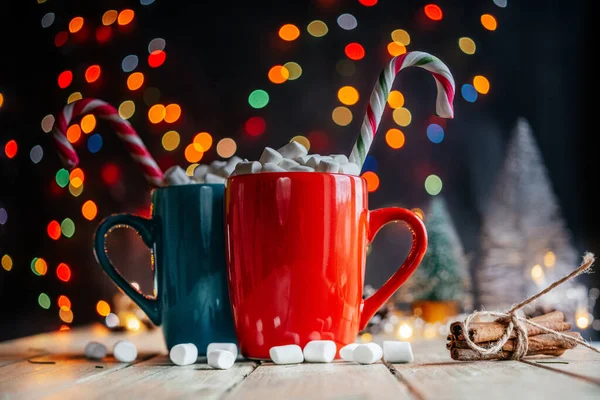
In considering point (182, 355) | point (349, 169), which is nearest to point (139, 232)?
point (182, 355)

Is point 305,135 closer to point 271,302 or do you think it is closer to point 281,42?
point 281,42

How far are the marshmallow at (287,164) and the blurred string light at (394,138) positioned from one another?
4.77 feet

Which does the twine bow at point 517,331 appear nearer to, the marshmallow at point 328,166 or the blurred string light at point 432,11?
the marshmallow at point 328,166

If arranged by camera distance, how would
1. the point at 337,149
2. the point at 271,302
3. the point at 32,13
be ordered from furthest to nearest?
1. the point at 32,13
2. the point at 337,149
3. the point at 271,302

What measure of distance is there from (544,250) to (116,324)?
5.18ft

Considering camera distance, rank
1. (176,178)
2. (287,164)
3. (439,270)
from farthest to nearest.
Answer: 1. (439,270)
2. (176,178)
3. (287,164)

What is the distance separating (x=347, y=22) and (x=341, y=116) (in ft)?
1.16

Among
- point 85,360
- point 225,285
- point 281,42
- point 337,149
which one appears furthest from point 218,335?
point 281,42

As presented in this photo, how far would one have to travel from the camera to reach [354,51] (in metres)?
2.24

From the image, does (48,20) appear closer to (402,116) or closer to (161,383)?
(402,116)

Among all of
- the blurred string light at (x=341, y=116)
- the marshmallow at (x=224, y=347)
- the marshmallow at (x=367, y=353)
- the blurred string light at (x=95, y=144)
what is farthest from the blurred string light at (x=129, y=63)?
the marshmallow at (x=367, y=353)

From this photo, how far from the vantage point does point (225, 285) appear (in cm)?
85

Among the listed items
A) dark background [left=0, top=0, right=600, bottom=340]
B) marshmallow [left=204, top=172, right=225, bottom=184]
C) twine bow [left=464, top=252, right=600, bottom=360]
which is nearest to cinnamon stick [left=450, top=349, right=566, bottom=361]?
twine bow [left=464, top=252, right=600, bottom=360]

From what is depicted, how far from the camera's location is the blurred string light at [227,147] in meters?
2.19
